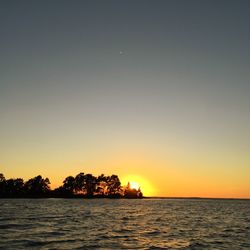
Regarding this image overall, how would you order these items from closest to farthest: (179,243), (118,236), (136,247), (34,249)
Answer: (34,249), (136,247), (179,243), (118,236)

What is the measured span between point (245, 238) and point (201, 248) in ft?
37.9

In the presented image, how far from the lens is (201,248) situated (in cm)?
3475

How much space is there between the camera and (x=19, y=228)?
45.2 metres

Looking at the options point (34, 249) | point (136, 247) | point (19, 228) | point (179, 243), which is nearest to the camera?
point (34, 249)

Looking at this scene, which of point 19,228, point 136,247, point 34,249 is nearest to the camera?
point 34,249

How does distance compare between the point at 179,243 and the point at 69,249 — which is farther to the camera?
the point at 179,243

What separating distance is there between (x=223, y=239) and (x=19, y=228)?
25189 mm

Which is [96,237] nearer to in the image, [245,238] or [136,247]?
[136,247]

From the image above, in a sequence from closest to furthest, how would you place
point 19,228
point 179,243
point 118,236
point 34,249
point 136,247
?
1. point 34,249
2. point 136,247
3. point 179,243
4. point 118,236
5. point 19,228

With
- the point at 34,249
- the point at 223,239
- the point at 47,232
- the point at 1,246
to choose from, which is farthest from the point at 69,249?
the point at 223,239

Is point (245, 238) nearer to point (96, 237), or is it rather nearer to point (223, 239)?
point (223, 239)

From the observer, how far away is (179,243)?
3753 centimetres

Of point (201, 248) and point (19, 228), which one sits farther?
point (19, 228)

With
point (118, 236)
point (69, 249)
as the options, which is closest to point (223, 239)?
point (118, 236)
